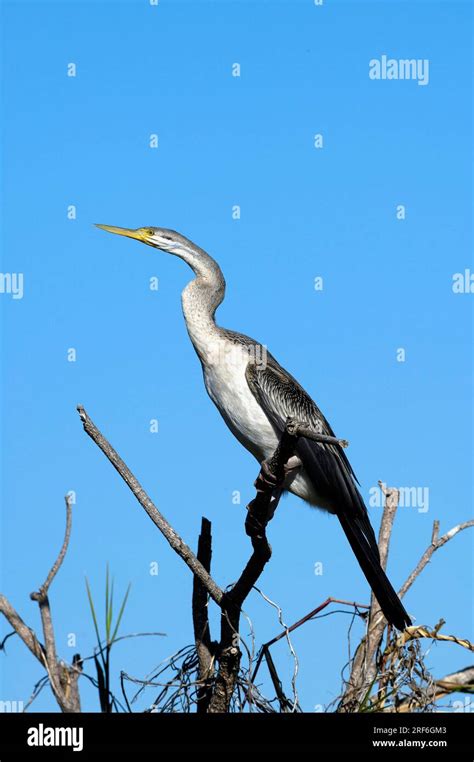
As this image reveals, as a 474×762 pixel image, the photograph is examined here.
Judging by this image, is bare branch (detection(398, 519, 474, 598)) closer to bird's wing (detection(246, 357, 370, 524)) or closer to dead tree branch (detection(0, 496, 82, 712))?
bird's wing (detection(246, 357, 370, 524))

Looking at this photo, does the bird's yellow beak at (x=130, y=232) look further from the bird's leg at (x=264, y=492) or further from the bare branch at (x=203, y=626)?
the bird's leg at (x=264, y=492)

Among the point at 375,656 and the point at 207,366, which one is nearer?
the point at 375,656

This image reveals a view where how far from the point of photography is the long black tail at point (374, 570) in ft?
21.1

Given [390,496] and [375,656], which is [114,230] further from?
[375,656]

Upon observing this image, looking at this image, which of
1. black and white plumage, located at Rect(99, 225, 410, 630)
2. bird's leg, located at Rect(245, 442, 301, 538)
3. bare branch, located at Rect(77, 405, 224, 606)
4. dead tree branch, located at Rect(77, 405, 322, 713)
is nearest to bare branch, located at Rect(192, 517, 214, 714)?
dead tree branch, located at Rect(77, 405, 322, 713)

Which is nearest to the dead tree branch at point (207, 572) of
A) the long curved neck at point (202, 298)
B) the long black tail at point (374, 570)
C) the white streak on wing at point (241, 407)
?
the long black tail at point (374, 570)

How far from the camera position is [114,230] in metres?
8.30

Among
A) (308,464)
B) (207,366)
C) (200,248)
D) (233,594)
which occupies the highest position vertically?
(200,248)

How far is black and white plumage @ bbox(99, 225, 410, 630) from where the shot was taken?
21.8ft

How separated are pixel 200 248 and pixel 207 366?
1.06 m

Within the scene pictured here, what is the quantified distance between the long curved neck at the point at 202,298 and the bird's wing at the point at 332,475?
40 cm

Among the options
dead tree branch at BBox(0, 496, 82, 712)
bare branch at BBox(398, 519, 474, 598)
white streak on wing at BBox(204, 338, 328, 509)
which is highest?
white streak on wing at BBox(204, 338, 328, 509)
